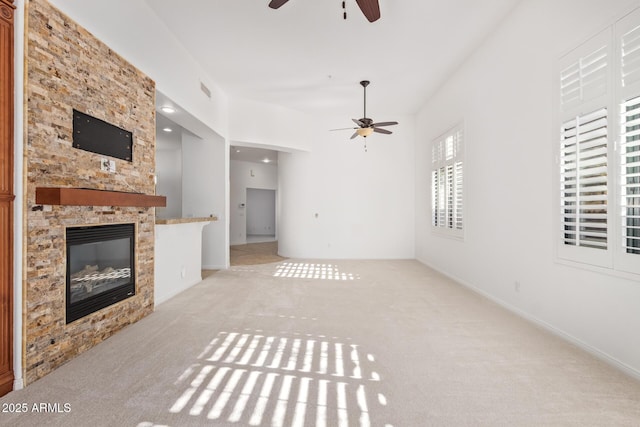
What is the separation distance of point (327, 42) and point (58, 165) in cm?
351

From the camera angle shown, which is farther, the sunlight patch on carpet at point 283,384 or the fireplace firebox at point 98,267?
the fireplace firebox at point 98,267

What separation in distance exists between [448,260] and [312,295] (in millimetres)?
2801

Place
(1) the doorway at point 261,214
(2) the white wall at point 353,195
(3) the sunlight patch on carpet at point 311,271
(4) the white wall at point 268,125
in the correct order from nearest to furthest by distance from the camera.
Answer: (3) the sunlight patch on carpet at point 311,271
(4) the white wall at point 268,125
(2) the white wall at point 353,195
(1) the doorway at point 261,214

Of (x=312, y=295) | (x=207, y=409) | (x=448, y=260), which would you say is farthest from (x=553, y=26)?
(x=207, y=409)

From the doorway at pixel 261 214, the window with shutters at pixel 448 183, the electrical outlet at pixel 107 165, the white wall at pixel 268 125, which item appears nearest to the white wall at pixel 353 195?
the white wall at pixel 268 125

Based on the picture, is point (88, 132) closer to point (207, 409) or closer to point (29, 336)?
point (29, 336)

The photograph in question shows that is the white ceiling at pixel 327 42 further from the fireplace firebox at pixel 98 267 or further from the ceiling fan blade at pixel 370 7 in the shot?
the fireplace firebox at pixel 98 267

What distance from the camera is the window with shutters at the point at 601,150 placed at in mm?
2256

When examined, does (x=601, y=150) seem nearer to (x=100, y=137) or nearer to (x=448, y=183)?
(x=448, y=183)

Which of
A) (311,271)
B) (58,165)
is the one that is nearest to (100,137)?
(58,165)

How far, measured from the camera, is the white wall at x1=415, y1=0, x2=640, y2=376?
2459 millimetres

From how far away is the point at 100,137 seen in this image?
278 centimetres

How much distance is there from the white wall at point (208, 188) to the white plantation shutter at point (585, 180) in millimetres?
5463

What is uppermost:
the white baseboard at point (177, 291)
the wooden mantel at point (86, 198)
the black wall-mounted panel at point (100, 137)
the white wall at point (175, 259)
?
the black wall-mounted panel at point (100, 137)
